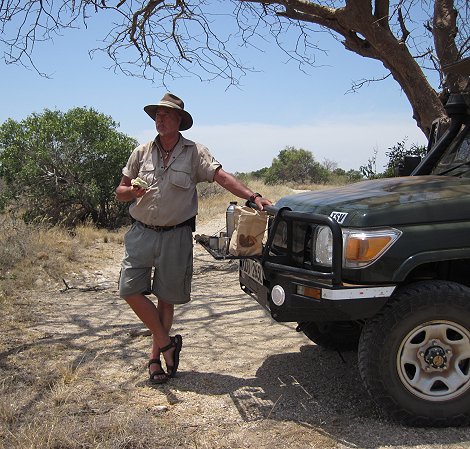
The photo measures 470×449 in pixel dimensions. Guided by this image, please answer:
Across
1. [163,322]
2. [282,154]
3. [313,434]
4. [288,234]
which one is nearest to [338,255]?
[288,234]

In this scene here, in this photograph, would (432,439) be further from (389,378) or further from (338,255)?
(338,255)

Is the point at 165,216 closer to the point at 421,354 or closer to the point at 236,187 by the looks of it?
the point at 236,187

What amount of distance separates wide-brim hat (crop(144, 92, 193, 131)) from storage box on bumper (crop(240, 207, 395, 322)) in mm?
916

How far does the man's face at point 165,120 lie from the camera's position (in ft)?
13.4

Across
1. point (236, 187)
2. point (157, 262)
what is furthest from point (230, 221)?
point (157, 262)

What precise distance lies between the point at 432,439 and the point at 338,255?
108 centimetres

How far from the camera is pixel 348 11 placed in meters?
7.97

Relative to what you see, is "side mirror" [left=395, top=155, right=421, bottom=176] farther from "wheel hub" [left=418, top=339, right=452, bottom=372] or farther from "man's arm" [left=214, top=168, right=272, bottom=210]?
"wheel hub" [left=418, top=339, right=452, bottom=372]

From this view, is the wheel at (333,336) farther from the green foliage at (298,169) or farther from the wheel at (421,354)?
the green foliage at (298,169)

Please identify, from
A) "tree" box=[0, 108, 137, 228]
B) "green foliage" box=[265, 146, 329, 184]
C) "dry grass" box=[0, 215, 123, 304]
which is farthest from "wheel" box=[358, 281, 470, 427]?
"green foliage" box=[265, 146, 329, 184]

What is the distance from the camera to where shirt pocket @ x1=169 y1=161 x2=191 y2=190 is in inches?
157

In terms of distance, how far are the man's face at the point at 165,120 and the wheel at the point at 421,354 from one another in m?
1.88

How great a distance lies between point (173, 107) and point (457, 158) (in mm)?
2156

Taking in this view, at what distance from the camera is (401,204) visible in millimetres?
3221
